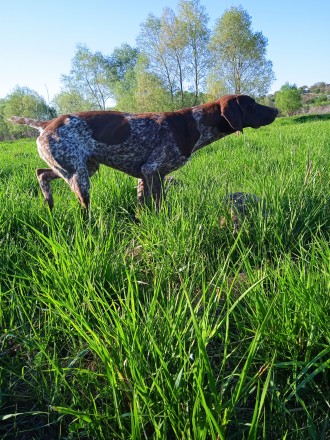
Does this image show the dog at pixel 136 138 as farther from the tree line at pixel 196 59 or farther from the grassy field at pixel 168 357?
the tree line at pixel 196 59

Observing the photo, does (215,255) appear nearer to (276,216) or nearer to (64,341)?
(276,216)

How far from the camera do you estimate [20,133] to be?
61594 mm

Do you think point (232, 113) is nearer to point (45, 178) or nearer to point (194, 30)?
point (45, 178)

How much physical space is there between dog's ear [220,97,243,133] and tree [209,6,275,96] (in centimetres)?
3463

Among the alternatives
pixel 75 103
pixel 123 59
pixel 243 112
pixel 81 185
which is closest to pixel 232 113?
pixel 243 112

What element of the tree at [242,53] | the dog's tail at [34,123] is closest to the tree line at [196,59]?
the tree at [242,53]

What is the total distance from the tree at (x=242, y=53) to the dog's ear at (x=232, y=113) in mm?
34625

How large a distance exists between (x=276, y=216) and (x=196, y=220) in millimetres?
593

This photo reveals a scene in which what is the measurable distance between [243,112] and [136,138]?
1346 millimetres

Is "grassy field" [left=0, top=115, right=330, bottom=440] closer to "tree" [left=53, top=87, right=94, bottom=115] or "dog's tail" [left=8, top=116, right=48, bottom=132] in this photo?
"dog's tail" [left=8, top=116, right=48, bottom=132]

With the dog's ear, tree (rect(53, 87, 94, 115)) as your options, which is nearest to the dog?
the dog's ear

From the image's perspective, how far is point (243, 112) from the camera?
419cm

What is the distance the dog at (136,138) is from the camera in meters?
3.88

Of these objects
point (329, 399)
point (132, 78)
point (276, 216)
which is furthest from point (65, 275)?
point (132, 78)
